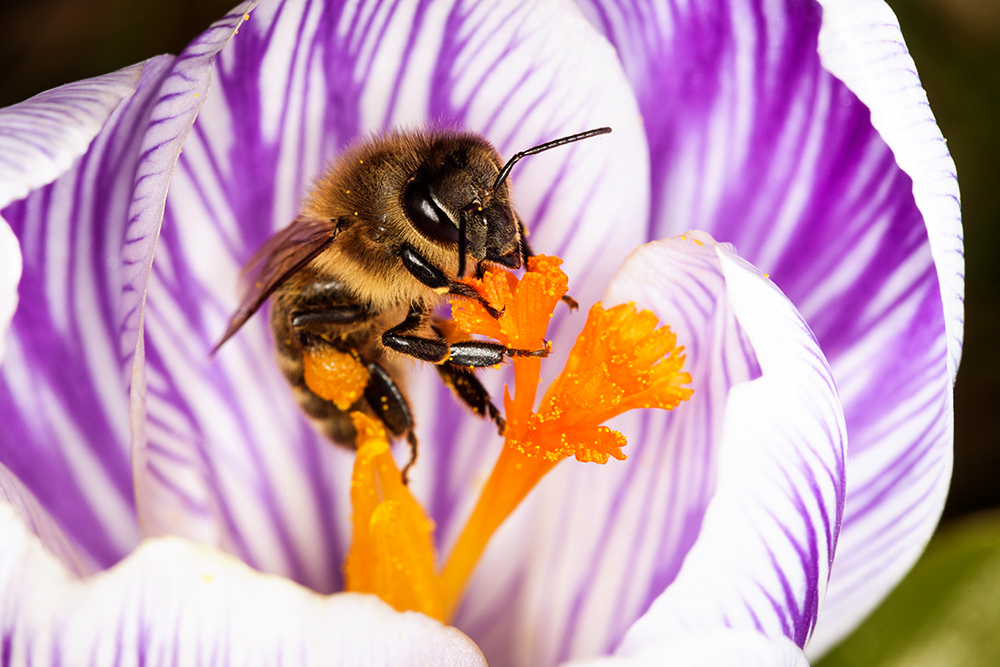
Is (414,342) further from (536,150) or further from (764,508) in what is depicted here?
(764,508)

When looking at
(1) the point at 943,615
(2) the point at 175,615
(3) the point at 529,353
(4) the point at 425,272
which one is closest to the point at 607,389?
(3) the point at 529,353

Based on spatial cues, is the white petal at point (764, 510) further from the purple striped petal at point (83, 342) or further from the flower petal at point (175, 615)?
the purple striped petal at point (83, 342)

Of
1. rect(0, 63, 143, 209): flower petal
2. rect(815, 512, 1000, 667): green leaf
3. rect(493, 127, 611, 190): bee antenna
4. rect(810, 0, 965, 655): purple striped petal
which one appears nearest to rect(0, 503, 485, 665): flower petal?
rect(0, 63, 143, 209): flower petal

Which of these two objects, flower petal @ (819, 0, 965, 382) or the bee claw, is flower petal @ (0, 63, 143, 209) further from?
flower petal @ (819, 0, 965, 382)

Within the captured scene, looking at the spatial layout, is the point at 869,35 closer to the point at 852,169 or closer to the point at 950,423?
the point at 852,169

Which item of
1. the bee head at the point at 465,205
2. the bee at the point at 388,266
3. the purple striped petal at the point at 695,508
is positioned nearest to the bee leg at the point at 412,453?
the bee at the point at 388,266

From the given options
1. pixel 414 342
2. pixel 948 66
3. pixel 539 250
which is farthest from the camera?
pixel 948 66
